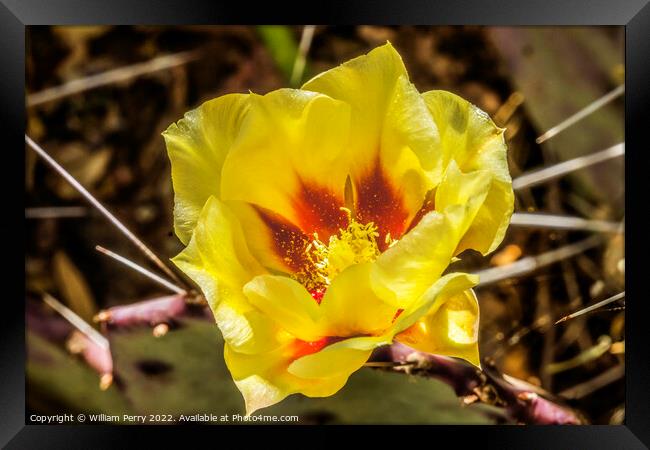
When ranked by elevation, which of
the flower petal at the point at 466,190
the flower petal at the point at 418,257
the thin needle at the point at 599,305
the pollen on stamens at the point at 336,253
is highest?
the flower petal at the point at 466,190

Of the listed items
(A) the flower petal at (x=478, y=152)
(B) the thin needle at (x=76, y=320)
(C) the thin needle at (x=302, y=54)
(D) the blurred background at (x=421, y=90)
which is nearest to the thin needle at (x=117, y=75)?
(D) the blurred background at (x=421, y=90)

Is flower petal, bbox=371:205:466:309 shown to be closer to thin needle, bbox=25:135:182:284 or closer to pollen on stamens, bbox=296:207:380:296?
pollen on stamens, bbox=296:207:380:296

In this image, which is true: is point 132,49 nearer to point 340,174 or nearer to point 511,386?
point 340,174

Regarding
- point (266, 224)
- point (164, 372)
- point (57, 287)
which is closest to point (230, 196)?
point (266, 224)

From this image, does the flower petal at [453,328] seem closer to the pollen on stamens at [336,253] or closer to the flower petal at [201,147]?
the pollen on stamens at [336,253]

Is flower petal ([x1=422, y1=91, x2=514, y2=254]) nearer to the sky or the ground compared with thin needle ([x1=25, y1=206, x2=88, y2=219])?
nearer to the sky

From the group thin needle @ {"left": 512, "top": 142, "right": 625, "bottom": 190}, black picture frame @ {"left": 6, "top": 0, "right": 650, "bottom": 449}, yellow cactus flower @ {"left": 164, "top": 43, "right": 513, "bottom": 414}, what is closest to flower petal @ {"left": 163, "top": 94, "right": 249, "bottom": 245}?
yellow cactus flower @ {"left": 164, "top": 43, "right": 513, "bottom": 414}
